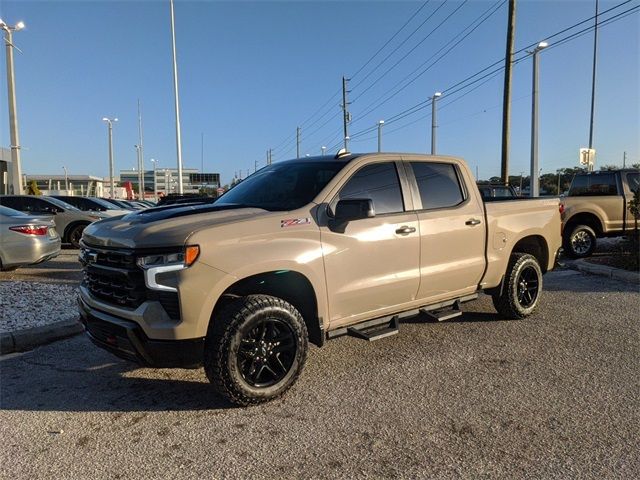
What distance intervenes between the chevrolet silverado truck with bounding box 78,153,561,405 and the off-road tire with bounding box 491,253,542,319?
469mm

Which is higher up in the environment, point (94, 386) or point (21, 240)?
point (21, 240)

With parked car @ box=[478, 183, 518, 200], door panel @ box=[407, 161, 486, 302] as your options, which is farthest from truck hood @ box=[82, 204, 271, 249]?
parked car @ box=[478, 183, 518, 200]

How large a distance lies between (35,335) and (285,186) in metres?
3.31

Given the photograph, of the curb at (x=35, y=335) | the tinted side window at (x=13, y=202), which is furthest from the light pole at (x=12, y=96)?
the curb at (x=35, y=335)

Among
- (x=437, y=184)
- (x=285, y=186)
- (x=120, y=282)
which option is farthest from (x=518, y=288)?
(x=120, y=282)

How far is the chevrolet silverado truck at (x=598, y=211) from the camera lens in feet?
37.7

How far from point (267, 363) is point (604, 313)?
4814 millimetres

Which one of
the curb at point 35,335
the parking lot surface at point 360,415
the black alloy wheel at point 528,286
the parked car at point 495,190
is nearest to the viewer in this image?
the parking lot surface at point 360,415

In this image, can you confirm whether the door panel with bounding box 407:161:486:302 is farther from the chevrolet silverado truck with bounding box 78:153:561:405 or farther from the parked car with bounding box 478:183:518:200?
the parked car with bounding box 478:183:518:200

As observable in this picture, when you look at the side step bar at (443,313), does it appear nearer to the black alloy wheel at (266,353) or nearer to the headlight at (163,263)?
the black alloy wheel at (266,353)

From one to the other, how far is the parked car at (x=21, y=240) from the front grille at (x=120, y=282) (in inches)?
211

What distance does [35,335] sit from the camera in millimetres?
5652

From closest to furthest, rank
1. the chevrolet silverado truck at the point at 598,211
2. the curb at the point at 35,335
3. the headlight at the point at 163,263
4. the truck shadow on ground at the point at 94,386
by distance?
the headlight at the point at 163,263 → the truck shadow on ground at the point at 94,386 → the curb at the point at 35,335 → the chevrolet silverado truck at the point at 598,211

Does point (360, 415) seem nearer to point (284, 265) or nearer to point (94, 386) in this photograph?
point (284, 265)
